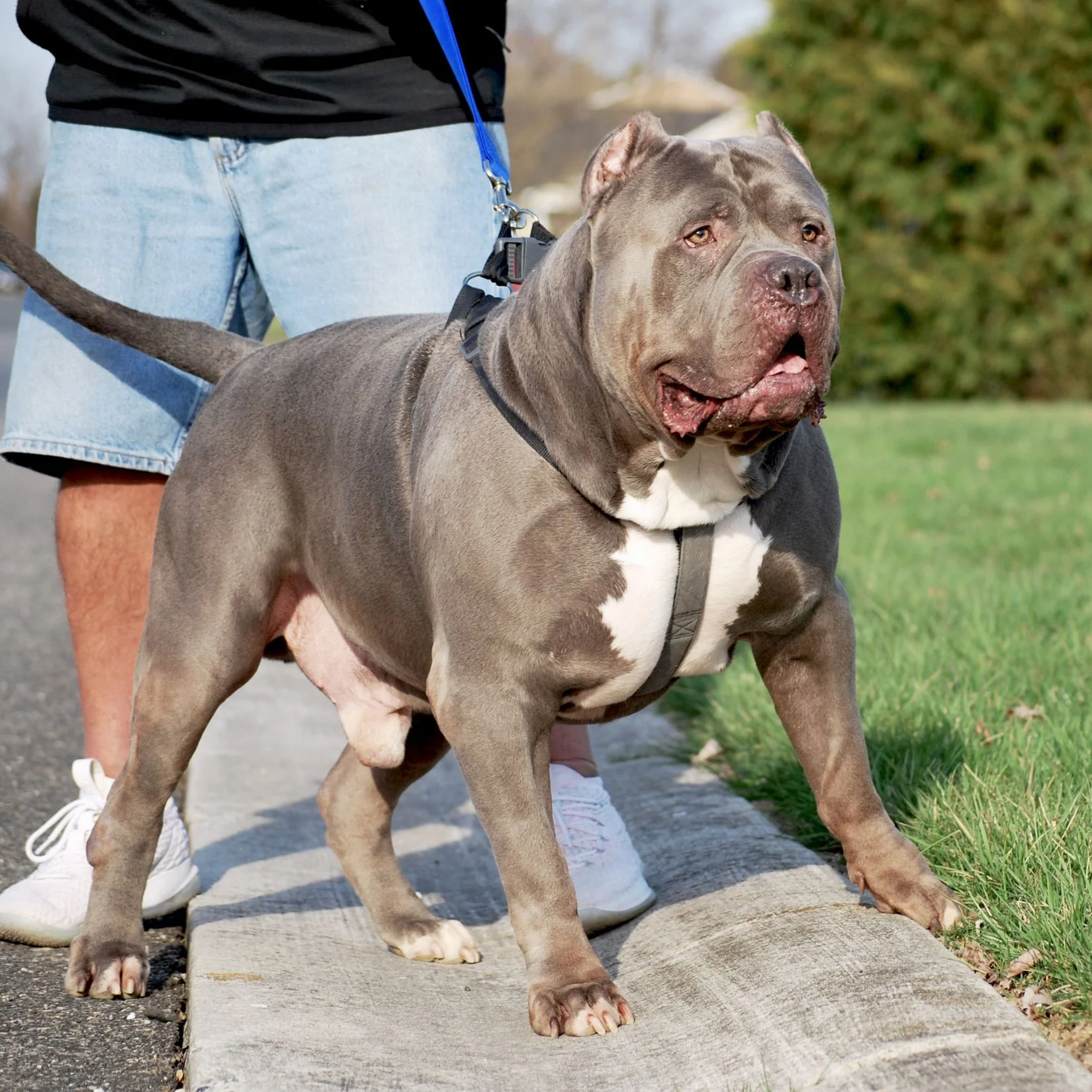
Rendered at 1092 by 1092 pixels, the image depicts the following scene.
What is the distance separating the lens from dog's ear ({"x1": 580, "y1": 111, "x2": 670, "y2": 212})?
2609 millimetres

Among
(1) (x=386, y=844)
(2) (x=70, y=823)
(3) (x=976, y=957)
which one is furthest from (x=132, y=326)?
(3) (x=976, y=957)

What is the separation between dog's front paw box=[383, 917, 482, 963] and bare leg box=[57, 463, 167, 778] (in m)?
0.87

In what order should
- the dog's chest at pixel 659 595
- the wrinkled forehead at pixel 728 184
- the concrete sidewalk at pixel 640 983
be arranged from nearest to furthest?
the concrete sidewalk at pixel 640 983
the wrinkled forehead at pixel 728 184
the dog's chest at pixel 659 595

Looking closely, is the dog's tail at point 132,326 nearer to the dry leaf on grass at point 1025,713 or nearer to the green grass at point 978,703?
the green grass at point 978,703

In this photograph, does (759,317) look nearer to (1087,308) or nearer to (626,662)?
(626,662)

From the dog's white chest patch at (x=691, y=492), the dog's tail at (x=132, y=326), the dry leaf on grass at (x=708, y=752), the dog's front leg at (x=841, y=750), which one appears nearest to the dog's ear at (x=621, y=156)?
the dog's white chest patch at (x=691, y=492)

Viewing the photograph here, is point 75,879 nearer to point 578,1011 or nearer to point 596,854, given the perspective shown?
point 596,854

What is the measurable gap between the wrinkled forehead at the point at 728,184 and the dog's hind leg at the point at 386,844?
145 centimetres

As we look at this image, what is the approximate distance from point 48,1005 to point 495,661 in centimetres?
118

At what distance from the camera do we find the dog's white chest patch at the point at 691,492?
2613 millimetres

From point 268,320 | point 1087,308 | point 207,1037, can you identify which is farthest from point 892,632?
point 1087,308

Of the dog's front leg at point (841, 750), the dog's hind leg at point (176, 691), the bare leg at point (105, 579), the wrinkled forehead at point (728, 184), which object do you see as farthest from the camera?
the bare leg at point (105, 579)

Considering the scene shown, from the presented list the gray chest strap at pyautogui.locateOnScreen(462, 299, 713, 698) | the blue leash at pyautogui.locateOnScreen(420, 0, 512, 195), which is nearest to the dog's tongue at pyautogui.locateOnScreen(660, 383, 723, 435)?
the gray chest strap at pyautogui.locateOnScreen(462, 299, 713, 698)

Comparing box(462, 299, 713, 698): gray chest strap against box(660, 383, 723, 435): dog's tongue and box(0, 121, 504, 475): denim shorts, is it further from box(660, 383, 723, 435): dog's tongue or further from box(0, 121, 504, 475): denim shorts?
box(0, 121, 504, 475): denim shorts
